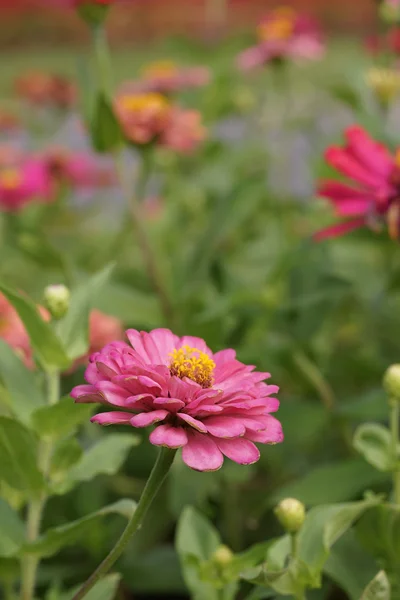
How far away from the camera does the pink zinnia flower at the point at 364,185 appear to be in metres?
0.62

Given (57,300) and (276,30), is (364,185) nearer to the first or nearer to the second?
(57,300)

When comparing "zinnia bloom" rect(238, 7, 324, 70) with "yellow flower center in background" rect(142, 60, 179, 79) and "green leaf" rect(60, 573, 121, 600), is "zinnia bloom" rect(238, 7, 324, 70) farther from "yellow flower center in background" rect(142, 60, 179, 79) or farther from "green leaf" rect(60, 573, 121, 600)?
"green leaf" rect(60, 573, 121, 600)

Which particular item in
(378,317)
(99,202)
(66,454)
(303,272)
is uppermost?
(66,454)

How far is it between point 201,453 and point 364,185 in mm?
347

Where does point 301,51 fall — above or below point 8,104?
above

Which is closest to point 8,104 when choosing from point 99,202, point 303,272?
point 99,202

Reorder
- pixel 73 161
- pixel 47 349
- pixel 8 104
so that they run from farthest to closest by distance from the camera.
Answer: pixel 8 104 < pixel 73 161 < pixel 47 349

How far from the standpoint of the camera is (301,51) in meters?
1.13

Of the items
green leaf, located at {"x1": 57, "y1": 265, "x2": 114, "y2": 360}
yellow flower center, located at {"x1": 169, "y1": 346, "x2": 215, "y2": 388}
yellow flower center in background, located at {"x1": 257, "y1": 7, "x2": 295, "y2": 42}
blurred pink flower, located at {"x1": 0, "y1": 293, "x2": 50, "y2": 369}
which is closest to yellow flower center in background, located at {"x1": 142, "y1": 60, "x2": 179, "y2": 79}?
yellow flower center in background, located at {"x1": 257, "y1": 7, "x2": 295, "y2": 42}

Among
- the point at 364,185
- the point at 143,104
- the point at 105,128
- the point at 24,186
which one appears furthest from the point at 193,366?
the point at 24,186

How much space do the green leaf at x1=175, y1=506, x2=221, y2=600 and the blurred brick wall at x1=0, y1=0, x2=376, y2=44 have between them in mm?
1926

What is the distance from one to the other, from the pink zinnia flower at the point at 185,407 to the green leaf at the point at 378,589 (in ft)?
0.40

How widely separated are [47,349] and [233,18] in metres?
2.07

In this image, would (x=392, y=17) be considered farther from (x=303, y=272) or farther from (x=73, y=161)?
(x=73, y=161)
